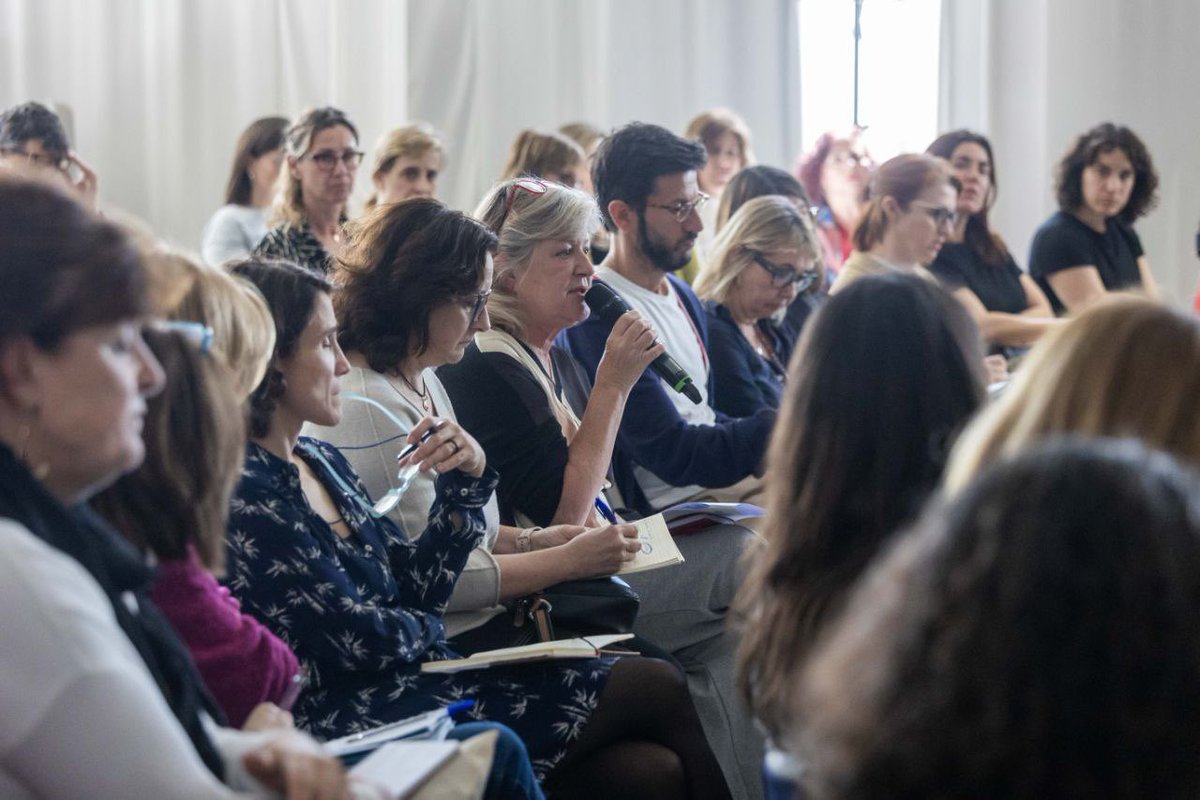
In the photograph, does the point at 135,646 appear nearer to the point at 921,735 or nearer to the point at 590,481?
the point at 921,735

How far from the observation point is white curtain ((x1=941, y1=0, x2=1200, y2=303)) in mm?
6250

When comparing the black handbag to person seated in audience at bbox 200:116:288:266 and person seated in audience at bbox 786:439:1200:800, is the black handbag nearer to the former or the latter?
person seated in audience at bbox 786:439:1200:800

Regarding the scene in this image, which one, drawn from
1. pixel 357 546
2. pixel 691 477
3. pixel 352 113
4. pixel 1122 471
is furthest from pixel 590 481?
pixel 352 113

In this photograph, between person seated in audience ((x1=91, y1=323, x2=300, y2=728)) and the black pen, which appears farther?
the black pen

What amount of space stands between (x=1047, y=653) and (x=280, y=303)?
152cm

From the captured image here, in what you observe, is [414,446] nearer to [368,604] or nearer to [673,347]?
[368,604]

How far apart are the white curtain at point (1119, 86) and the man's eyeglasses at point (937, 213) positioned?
260cm

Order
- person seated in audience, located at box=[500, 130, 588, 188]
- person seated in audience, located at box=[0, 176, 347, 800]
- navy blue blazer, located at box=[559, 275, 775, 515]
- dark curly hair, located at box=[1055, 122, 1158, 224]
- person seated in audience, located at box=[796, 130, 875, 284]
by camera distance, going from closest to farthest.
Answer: person seated in audience, located at box=[0, 176, 347, 800]
navy blue blazer, located at box=[559, 275, 775, 515]
person seated in audience, located at box=[500, 130, 588, 188]
dark curly hair, located at box=[1055, 122, 1158, 224]
person seated in audience, located at box=[796, 130, 875, 284]

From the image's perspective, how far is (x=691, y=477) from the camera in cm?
283

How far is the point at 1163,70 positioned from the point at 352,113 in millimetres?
3559

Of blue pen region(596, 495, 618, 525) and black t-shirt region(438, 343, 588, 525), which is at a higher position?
black t-shirt region(438, 343, 588, 525)

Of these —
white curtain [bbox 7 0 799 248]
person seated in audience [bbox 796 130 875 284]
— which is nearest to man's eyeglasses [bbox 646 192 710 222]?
person seated in audience [bbox 796 130 875 284]

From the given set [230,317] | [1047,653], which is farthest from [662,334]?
[1047,653]

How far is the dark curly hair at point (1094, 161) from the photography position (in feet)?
16.0
